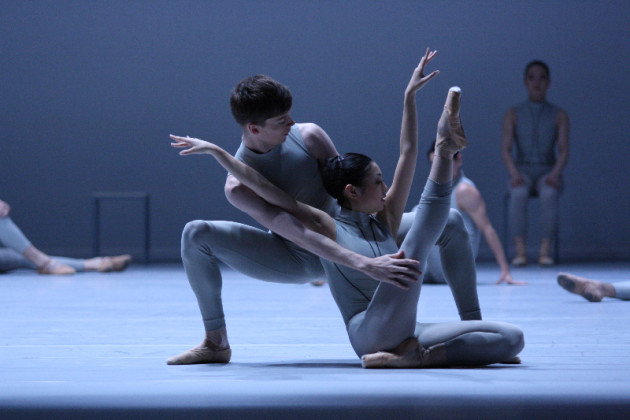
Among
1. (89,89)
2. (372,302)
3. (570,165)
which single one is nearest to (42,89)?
(89,89)

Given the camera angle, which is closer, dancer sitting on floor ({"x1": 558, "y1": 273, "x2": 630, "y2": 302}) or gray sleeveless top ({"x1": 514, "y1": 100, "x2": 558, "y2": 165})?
dancer sitting on floor ({"x1": 558, "y1": 273, "x2": 630, "y2": 302})

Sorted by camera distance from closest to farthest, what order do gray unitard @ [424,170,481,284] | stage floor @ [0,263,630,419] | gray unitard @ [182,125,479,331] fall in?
1. stage floor @ [0,263,630,419]
2. gray unitard @ [182,125,479,331]
3. gray unitard @ [424,170,481,284]

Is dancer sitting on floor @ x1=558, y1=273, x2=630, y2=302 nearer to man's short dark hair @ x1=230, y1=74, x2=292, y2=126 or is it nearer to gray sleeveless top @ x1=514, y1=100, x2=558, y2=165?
man's short dark hair @ x1=230, y1=74, x2=292, y2=126

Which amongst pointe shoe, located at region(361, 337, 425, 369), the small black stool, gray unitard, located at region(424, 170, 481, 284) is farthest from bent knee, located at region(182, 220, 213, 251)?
the small black stool

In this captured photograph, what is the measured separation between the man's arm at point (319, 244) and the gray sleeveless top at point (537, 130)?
192 inches

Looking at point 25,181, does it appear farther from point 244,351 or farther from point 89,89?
point 244,351

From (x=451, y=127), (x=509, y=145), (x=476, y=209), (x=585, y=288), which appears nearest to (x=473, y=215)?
(x=476, y=209)

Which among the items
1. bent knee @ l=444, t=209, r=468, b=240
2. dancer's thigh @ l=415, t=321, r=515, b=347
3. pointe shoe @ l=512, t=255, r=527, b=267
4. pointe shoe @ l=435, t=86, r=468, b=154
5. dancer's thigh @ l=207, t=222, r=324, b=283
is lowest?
pointe shoe @ l=512, t=255, r=527, b=267

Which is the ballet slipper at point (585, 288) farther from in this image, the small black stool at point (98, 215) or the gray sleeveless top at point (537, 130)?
the small black stool at point (98, 215)

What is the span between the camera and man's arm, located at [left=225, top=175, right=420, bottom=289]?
1983mm

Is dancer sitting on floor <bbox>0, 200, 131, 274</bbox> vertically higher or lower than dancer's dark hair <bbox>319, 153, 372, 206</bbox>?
lower

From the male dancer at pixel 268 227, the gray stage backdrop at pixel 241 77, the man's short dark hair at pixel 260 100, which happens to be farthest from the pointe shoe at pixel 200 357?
the gray stage backdrop at pixel 241 77

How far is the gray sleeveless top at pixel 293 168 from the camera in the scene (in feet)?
7.55

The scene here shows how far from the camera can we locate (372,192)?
2232 mm
